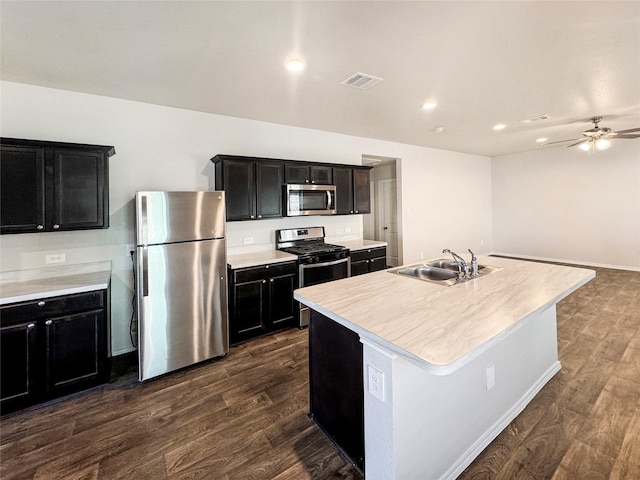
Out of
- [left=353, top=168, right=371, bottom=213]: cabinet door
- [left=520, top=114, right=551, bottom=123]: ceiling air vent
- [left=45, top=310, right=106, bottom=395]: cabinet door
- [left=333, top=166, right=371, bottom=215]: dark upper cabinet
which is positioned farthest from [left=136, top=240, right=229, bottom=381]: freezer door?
[left=520, top=114, right=551, bottom=123]: ceiling air vent

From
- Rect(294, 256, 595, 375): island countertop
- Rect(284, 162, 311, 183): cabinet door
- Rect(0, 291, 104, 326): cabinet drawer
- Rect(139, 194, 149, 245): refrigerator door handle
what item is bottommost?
Rect(0, 291, 104, 326): cabinet drawer

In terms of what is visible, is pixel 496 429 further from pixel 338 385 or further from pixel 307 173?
pixel 307 173

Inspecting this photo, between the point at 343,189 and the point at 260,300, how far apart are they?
2.14 meters

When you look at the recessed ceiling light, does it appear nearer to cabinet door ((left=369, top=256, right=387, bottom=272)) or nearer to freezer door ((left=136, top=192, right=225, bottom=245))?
freezer door ((left=136, top=192, right=225, bottom=245))

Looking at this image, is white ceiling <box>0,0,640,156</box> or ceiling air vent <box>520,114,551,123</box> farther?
ceiling air vent <box>520,114,551,123</box>

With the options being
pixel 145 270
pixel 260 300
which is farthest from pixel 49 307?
pixel 260 300

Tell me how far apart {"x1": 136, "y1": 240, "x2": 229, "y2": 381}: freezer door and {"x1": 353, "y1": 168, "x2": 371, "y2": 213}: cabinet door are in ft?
7.99

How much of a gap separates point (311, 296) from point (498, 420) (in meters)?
1.50

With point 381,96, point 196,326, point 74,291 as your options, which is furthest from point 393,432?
point 381,96

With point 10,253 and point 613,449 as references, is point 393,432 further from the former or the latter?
point 10,253

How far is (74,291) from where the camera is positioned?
2.38 metres

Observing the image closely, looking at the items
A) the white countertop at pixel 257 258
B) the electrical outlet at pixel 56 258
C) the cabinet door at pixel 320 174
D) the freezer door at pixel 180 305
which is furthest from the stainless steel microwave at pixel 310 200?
the electrical outlet at pixel 56 258

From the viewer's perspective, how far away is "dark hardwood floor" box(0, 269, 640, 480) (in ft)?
5.68

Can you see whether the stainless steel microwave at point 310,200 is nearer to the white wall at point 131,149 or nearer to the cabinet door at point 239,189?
the white wall at point 131,149
